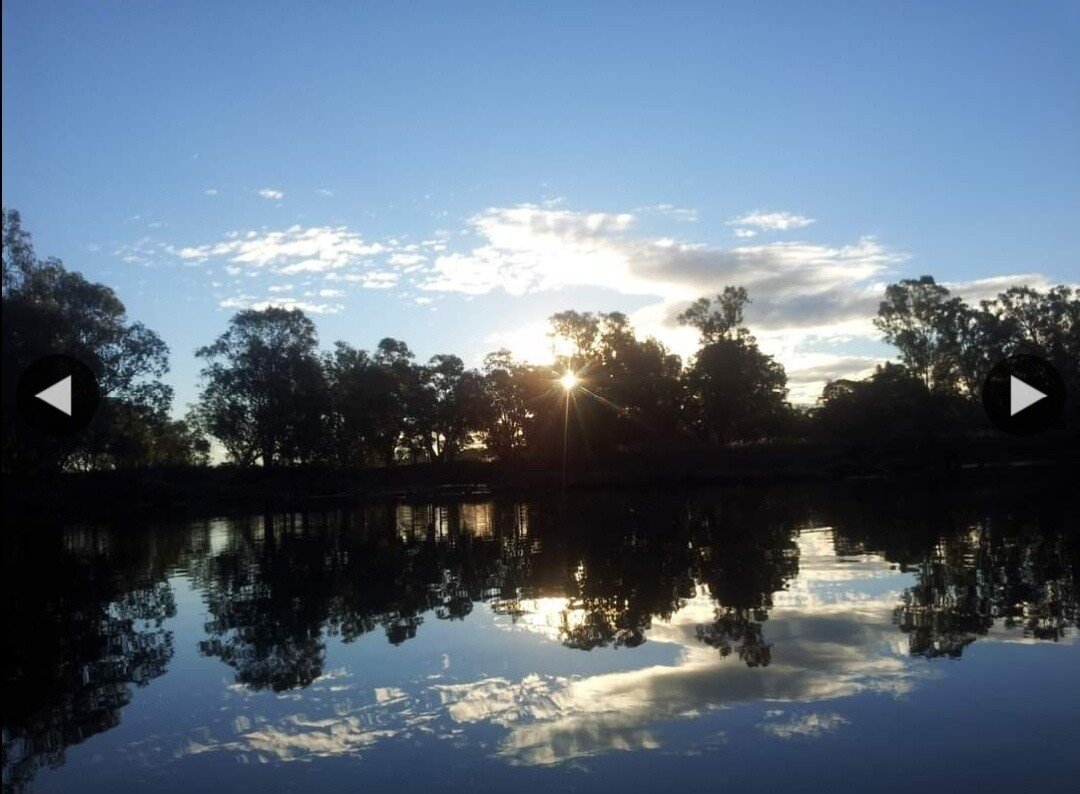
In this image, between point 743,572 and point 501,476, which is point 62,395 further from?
point 501,476

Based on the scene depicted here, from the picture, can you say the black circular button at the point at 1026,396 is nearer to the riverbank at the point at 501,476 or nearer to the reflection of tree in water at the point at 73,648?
the riverbank at the point at 501,476

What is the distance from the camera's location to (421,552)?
31.1 metres

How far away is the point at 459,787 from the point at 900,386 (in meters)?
93.3

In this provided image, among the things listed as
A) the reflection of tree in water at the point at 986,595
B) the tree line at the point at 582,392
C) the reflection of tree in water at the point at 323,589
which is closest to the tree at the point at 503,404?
the tree line at the point at 582,392

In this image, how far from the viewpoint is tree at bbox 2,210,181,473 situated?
63938 millimetres

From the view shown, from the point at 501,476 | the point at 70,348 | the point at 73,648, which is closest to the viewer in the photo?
the point at 73,648

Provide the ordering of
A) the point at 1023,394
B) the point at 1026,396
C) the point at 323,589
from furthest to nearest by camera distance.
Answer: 1. the point at 1023,394
2. the point at 1026,396
3. the point at 323,589

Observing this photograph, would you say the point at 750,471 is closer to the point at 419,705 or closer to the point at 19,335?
the point at 19,335

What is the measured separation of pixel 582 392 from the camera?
3674 inches

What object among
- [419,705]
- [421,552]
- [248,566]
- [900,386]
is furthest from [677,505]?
[900,386]

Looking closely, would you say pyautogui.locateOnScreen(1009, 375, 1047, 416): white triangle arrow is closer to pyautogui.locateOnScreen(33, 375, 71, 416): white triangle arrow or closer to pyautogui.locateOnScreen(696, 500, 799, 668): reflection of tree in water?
pyautogui.locateOnScreen(696, 500, 799, 668): reflection of tree in water

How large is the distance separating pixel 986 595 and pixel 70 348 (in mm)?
68298

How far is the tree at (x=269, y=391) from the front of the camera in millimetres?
91750

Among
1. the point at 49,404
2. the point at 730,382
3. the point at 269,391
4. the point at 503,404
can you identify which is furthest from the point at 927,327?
the point at 49,404
